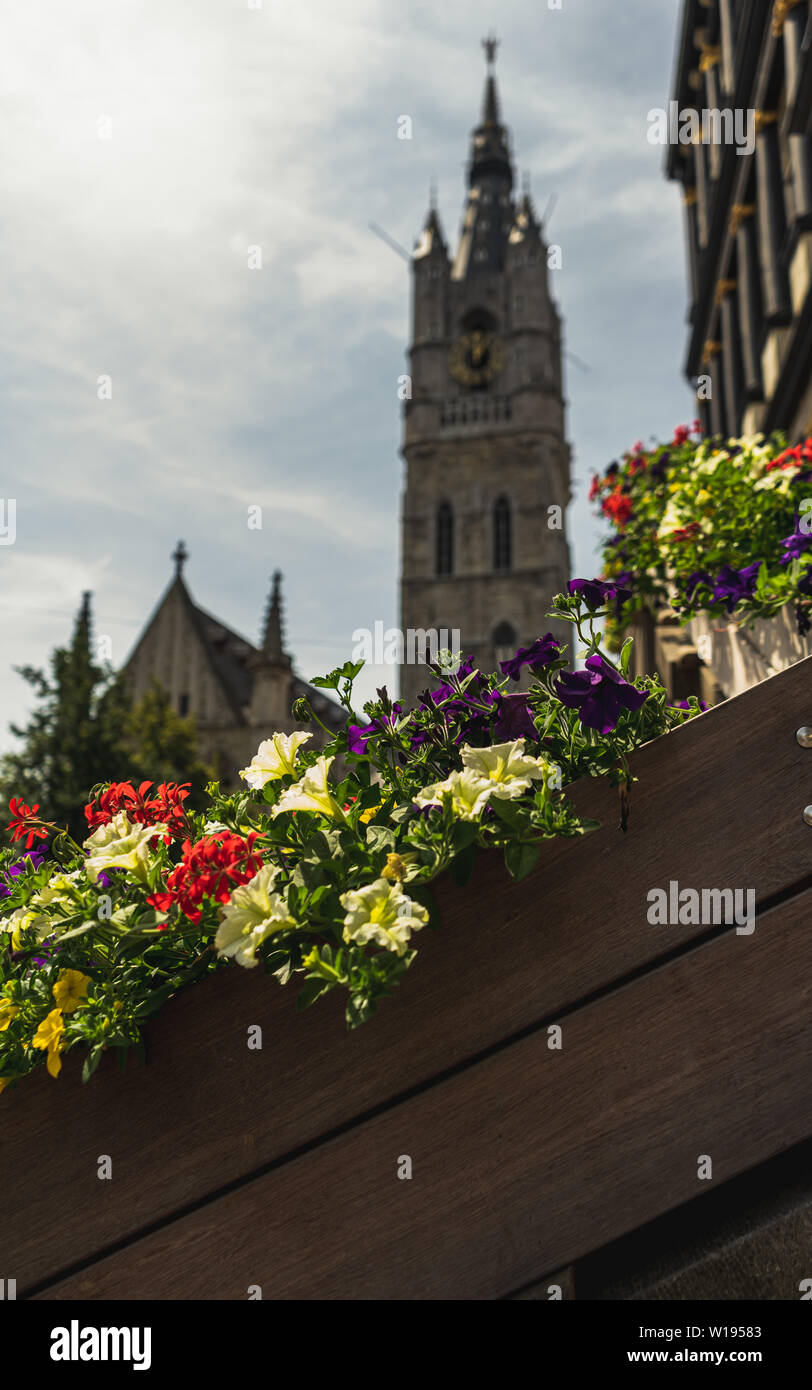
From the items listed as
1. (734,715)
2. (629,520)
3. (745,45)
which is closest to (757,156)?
(745,45)

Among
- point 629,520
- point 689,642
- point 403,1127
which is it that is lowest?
point 403,1127

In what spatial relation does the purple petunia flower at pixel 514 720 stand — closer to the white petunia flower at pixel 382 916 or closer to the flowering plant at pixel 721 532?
the white petunia flower at pixel 382 916

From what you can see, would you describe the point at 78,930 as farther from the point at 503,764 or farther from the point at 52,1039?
the point at 503,764

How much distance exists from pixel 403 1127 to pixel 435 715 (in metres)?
0.92

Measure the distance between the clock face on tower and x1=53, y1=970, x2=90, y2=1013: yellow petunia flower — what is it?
194 feet

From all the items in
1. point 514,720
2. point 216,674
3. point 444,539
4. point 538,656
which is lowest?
point 514,720

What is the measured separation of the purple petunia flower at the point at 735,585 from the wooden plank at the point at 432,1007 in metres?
1.58

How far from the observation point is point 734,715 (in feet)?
7.09

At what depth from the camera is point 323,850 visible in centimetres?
207

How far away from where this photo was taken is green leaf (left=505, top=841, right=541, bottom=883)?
194cm

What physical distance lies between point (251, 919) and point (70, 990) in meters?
0.55

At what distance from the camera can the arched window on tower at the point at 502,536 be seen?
54.3 m

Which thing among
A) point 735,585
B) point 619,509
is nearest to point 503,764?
point 735,585
